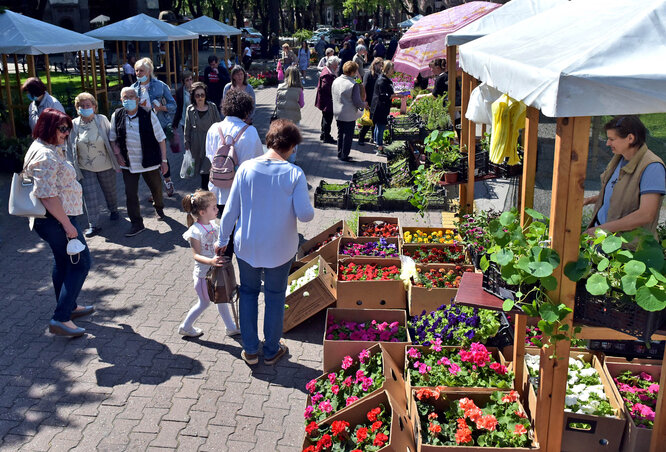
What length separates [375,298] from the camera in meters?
5.55

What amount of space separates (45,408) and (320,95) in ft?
29.1

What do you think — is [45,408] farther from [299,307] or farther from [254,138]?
[254,138]

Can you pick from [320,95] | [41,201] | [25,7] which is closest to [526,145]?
[41,201]

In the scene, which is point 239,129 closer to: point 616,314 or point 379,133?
point 616,314

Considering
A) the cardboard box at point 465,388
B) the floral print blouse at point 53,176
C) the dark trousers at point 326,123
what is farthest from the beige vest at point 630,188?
the dark trousers at point 326,123

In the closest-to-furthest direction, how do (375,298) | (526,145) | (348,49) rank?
1. (526,145)
2. (375,298)
3. (348,49)

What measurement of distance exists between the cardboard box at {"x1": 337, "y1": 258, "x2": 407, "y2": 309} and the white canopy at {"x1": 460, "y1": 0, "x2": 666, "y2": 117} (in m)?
2.48

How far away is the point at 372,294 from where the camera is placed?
18.1 feet

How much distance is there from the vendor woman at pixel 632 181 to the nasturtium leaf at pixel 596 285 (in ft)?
2.49

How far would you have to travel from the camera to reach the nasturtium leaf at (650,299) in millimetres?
2744

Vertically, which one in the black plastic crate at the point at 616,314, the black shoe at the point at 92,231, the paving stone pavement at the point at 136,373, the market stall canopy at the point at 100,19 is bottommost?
the paving stone pavement at the point at 136,373

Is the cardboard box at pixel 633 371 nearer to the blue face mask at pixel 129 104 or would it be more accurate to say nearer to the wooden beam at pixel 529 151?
the wooden beam at pixel 529 151

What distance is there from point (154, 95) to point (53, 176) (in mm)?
6218

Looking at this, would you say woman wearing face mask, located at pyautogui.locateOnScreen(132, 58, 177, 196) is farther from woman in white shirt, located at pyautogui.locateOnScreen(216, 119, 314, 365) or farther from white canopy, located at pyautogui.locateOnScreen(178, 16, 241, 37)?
white canopy, located at pyautogui.locateOnScreen(178, 16, 241, 37)
